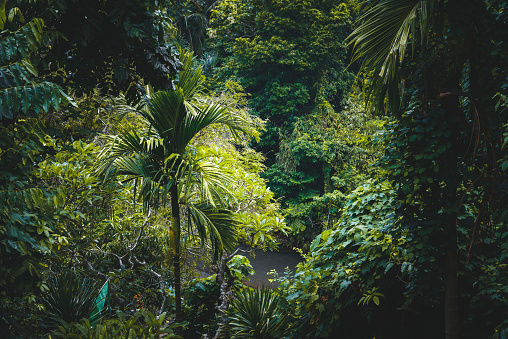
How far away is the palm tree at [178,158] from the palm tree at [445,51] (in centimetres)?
180

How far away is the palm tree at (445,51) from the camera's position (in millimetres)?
2334

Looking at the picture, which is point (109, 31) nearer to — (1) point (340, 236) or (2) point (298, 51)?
(1) point (340, 236)

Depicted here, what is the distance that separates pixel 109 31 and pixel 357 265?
3039mm

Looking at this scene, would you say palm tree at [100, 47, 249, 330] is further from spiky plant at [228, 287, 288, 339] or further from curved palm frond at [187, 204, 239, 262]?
spiky plant at [228, 287, 288, 339]

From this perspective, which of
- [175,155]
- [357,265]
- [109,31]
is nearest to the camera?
[109,31]

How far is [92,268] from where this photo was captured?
15.1 feet

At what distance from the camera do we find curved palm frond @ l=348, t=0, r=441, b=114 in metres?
2.29

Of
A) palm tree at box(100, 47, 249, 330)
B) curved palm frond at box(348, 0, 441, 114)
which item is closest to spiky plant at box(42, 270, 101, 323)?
palm tree at box(100, 47, 249, 330)

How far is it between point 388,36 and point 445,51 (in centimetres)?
45

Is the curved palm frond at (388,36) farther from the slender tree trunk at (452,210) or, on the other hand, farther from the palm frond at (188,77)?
the palm frond at (188,77)

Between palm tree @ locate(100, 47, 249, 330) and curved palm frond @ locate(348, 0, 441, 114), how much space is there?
1.79 m

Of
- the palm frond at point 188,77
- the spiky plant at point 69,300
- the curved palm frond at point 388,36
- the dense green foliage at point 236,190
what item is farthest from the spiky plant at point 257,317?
the curved palm frond at point 388,36

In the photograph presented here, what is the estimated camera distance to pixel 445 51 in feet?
8.41

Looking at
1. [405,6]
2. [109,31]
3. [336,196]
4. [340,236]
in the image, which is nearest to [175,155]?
[109,31]
